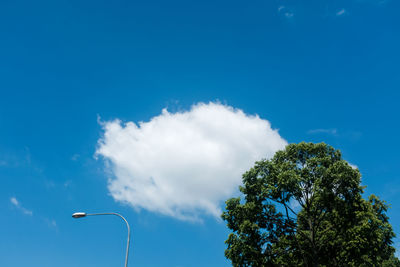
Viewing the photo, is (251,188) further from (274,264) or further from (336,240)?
(336,240)

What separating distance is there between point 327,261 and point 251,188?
10.6 m

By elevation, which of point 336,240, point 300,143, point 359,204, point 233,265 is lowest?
point 233,265

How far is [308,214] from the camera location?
28734mm

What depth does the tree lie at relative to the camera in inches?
1026

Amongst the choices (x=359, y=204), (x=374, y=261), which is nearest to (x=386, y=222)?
(x=374, y=261)

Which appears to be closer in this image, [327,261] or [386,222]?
[327,261]

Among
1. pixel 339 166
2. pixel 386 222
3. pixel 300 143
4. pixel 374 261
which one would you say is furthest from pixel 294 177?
pixel 386 222

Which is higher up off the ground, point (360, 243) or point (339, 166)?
point (339, 166)

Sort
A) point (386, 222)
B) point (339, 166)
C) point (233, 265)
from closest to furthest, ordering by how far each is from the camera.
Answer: point (339, 166) < point (233, 265) < point (386, 222)

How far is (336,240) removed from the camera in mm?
29078

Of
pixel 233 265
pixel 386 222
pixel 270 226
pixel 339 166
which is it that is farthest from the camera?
pixel 386 222

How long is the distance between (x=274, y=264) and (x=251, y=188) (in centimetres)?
704

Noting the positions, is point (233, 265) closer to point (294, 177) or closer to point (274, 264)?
point (274, 264)

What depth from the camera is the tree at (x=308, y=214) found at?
2606 centimetres
